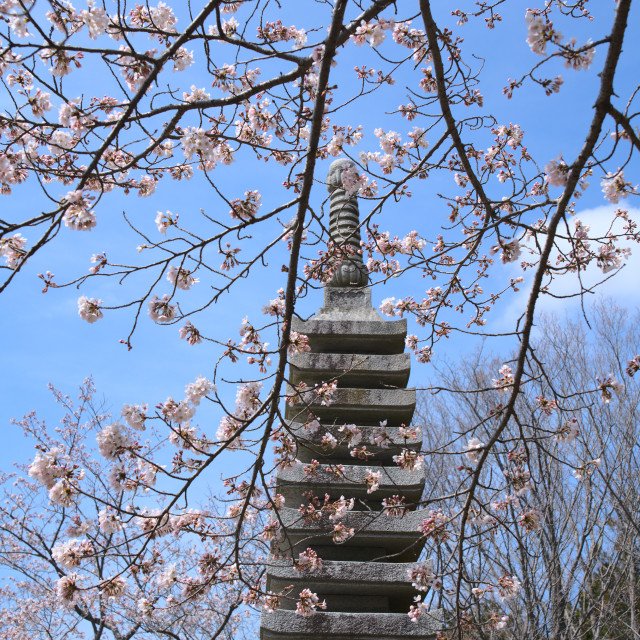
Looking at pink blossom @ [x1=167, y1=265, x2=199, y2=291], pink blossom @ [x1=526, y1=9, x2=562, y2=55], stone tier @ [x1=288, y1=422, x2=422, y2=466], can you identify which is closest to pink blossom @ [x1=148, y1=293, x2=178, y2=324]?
pink blossom @ [x1=167, y1=265, x2=199, y2=291]

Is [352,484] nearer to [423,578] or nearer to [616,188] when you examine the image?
[423,578]

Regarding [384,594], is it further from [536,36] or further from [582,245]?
[536,36]

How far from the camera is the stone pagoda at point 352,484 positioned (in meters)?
3.60

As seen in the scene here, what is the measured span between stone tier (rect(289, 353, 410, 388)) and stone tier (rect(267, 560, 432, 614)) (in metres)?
1.24

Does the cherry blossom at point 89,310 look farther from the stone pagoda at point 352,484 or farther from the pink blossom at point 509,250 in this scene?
the pink blossom at point 509,250

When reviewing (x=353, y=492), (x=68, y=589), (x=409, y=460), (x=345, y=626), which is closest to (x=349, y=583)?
(x=345, y=626)

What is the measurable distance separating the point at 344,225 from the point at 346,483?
2.12m

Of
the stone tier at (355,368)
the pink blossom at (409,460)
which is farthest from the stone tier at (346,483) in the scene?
the stone tier at (355,368)


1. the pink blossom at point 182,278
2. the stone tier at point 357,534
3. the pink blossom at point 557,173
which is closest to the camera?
the pink blossom at point 557,173

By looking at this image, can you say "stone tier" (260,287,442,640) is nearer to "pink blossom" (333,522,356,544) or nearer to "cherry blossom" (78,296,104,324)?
"pink blossom" (333,522,356,544)

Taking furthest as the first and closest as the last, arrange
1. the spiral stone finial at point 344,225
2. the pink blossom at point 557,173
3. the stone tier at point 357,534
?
the spiral stone finial at point 344,225 < the stone tier at point 357,534 < the pink blossom at point 557,173

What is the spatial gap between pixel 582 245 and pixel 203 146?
2.20 meters

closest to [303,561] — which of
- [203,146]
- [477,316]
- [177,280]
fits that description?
[177,280]

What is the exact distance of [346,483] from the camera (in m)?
4.09
